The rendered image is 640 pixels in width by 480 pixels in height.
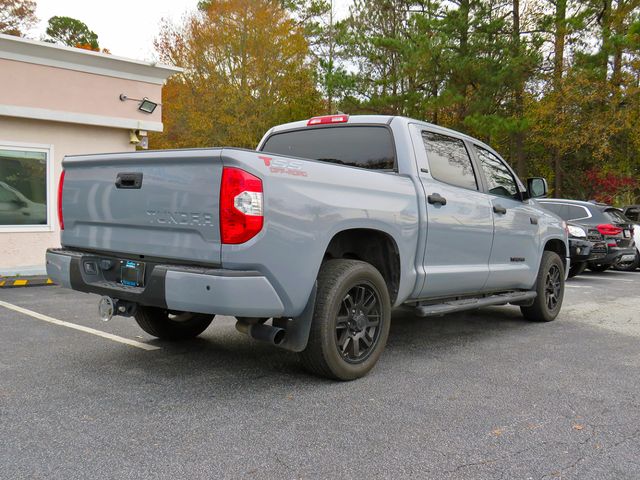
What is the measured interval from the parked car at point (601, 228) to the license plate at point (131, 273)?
958cm

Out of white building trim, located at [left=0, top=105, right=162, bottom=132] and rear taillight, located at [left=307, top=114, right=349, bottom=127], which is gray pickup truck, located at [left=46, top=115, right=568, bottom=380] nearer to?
rear taillight, located at [left=307, top=114, right=349, bottom=127]

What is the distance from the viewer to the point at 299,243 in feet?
11.9

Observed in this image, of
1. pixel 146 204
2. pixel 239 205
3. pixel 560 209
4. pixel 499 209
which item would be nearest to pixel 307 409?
pixel 239 205

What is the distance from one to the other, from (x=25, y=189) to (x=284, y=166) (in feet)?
27.9

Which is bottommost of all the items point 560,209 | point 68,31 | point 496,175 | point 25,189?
point 560,209

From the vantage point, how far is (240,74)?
27.3 m

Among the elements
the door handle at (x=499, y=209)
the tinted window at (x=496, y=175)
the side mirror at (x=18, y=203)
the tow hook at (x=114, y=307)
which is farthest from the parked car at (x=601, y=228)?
the side mirror at (x=18, y=203)

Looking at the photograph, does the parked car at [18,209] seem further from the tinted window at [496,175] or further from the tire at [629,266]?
the tire at [629,266]

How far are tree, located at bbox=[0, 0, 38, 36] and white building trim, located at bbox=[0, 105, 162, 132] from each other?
26637 millimetres

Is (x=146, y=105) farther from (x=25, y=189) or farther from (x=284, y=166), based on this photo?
(x=284, y=166)

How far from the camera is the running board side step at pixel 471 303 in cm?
474

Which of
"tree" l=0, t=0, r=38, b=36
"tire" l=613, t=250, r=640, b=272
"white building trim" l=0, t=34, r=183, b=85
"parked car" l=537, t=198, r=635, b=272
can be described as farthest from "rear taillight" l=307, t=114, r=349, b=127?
"tree" l=0, t=0, r=38, b=36

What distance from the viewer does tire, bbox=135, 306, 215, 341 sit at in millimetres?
5055

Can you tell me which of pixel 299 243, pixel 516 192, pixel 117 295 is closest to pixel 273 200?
pixel 299 243
